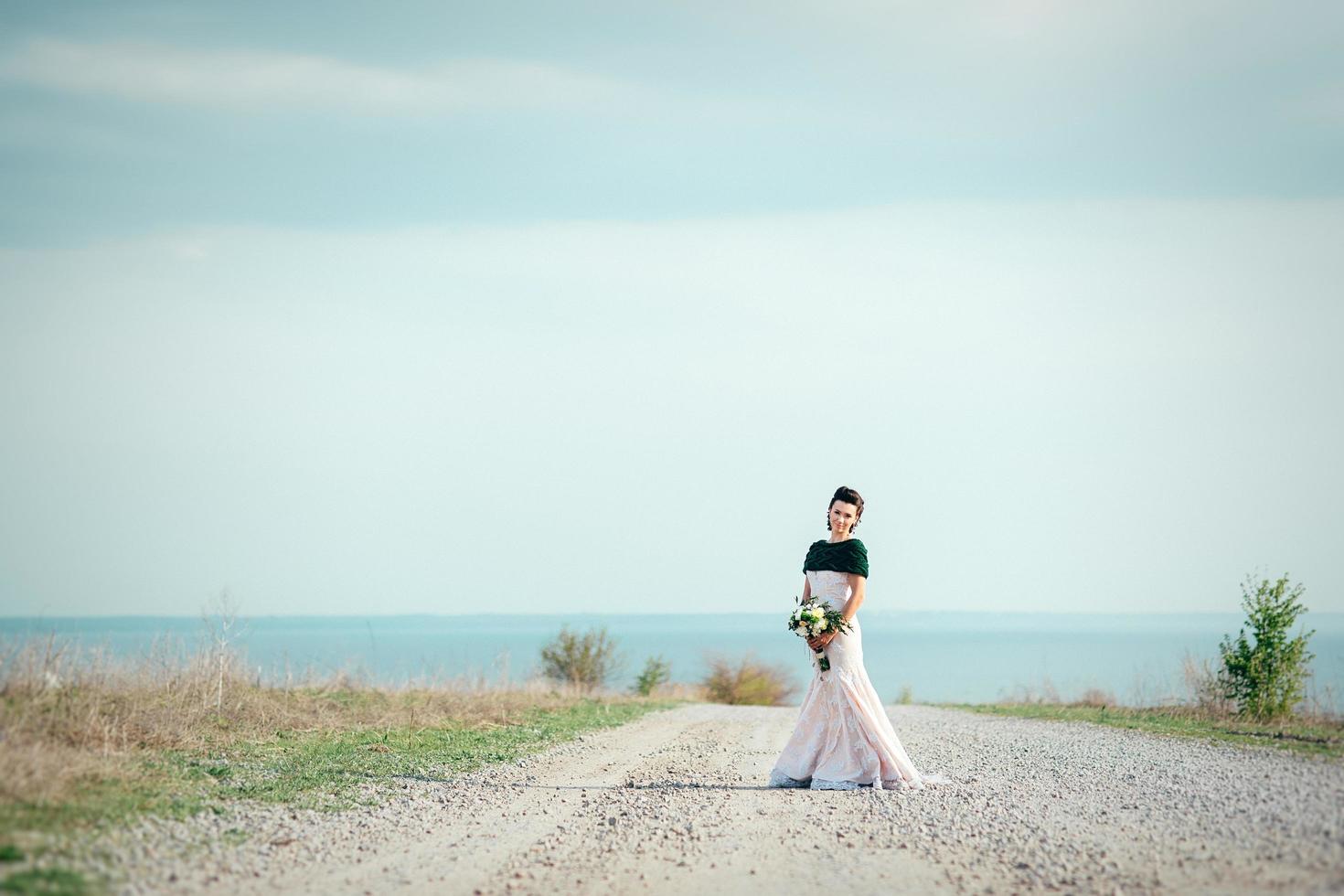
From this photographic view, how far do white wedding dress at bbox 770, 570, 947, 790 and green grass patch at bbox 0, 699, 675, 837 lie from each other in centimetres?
414

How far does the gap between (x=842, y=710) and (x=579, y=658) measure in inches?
903

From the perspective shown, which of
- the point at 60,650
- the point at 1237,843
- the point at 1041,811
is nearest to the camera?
the point at 1237,843

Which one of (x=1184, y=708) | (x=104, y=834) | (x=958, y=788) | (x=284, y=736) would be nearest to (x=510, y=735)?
(x=284, y=736)

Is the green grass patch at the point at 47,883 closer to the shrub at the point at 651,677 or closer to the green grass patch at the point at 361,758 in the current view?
the green grass patch at the point at 361,758

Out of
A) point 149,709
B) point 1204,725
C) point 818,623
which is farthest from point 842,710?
point 1204,725

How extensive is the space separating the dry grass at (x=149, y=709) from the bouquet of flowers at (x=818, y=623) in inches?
262

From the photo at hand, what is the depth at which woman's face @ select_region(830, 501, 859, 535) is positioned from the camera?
37.1 feet

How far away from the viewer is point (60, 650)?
12.2 meters

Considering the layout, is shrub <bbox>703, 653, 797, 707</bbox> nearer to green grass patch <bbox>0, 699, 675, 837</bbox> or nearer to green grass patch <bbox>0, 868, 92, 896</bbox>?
green grass patch <bbox>0, 699, 675, 837</bbox>

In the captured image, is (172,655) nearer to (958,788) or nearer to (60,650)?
(60,650)

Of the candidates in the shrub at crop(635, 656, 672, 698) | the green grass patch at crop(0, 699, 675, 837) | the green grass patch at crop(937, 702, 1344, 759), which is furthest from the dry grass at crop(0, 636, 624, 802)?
the green grass patch at crop(937, 702, 1344, 759)

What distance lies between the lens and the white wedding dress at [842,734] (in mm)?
10852

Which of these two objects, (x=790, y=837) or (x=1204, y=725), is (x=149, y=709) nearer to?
(x=790, y=837)

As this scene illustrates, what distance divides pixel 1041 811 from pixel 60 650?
10709mm
